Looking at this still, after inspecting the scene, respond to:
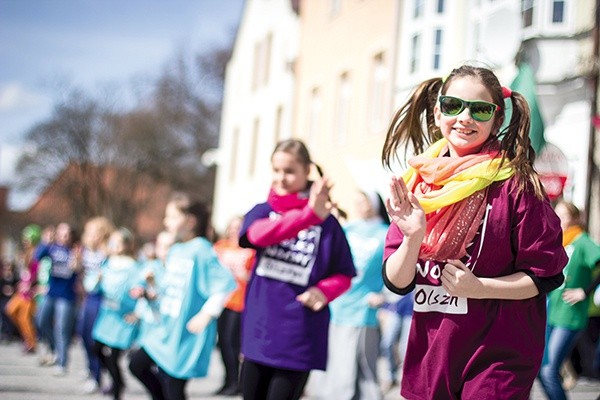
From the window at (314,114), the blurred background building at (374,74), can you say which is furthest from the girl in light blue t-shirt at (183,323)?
the window at (314,114)

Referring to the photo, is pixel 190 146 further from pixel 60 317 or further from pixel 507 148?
pixel 507 148

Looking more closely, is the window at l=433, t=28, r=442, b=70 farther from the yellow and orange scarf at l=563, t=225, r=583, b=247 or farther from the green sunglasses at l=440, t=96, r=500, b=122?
the green sunglasses at l=440, t=96, r=500, b=122

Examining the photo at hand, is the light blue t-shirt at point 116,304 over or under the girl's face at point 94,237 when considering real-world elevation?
under

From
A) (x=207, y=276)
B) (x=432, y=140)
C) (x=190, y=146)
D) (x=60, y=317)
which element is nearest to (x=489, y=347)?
(x=432, y=140)

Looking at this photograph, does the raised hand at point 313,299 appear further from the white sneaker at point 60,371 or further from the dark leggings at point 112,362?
the white sneaker at point 60,371

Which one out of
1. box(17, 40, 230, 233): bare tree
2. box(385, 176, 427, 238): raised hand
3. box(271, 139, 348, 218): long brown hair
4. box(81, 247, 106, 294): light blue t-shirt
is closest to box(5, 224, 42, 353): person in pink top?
box(81, 247, 106, 294): light blue t-shirt

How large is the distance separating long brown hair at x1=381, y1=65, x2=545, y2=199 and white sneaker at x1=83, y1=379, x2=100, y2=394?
728cm

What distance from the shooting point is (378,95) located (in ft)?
70.6

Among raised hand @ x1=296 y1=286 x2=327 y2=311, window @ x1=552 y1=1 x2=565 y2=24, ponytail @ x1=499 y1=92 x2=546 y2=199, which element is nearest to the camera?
ponytail @ x1=499 y1=92 x2=546 y2=199

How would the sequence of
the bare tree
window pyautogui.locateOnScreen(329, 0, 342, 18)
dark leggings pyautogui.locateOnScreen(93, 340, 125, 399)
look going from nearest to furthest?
dark leggings pyautogui.locateOnScreen(93, 340, 125, 399) < window pyautogui.locateOnScreen(329, 0, 342, 18) < the bare tree

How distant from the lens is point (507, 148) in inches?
144

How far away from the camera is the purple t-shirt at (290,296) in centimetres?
552

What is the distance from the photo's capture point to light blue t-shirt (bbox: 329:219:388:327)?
28.2 ft

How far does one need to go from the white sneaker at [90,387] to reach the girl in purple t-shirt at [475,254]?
7.56 m
